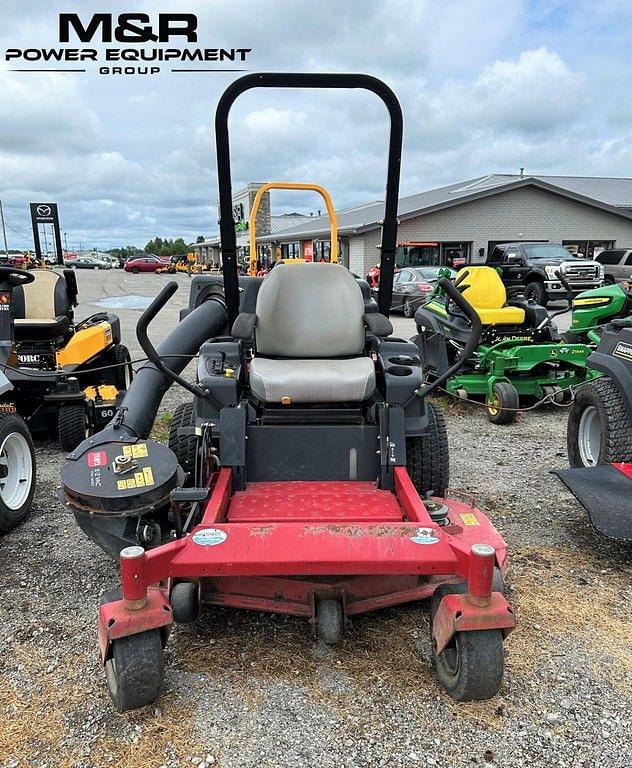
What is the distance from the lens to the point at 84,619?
2.65m

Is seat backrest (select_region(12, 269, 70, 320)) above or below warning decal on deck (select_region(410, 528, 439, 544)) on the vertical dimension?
above

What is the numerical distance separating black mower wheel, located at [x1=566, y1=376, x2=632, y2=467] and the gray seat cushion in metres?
1.52

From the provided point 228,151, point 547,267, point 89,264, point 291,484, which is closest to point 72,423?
point 291,484

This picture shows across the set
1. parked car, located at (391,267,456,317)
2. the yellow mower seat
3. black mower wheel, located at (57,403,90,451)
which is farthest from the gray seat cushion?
parked car, located at (391,267,456,317)

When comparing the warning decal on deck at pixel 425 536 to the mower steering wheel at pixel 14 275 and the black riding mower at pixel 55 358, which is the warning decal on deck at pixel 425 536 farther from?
the mower steering wheel at pixel 14 275

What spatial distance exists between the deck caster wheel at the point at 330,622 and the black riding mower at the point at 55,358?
257cm

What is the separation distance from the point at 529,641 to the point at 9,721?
192 cm

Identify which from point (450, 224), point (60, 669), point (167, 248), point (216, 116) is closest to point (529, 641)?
point (60, 669)

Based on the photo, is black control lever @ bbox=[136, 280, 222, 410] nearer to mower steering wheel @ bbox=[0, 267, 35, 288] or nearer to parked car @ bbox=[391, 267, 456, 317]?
mower steering wheel @ bbox=[0, 267, 35, 288]

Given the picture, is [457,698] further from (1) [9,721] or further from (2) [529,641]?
(1) [9,721]

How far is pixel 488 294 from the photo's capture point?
629cm

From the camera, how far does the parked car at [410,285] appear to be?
1388 centimetres

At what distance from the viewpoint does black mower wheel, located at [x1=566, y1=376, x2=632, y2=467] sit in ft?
11.6

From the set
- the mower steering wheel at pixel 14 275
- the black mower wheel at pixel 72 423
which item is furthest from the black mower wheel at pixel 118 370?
the mower steering wheel at pixel 14 275
